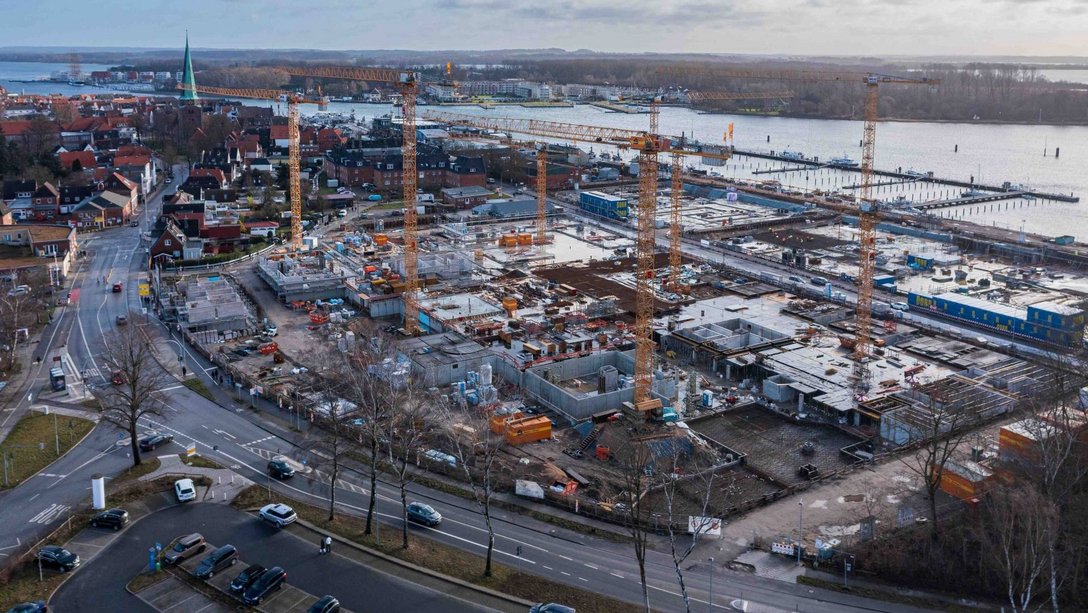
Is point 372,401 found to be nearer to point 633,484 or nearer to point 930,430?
point 633,484

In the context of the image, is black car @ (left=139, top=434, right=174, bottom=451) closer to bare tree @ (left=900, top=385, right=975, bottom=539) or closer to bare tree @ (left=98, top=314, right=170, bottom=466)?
bare tree @ (left=98, top=314, right=170, bottom=466)

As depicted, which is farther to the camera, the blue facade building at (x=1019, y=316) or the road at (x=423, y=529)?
the blue facade building at (x=1019, y=316)

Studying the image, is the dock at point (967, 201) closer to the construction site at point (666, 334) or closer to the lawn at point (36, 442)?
the construction site at point (666, 334)

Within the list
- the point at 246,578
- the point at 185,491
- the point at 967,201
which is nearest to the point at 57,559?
the point at 185,491

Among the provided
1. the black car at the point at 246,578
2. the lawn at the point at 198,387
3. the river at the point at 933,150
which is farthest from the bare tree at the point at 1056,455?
the river at the point at 933,150

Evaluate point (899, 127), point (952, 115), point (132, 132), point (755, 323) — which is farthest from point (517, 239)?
point (952, 115)

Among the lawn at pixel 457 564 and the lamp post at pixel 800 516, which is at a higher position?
the lawn at pixel 457 564
